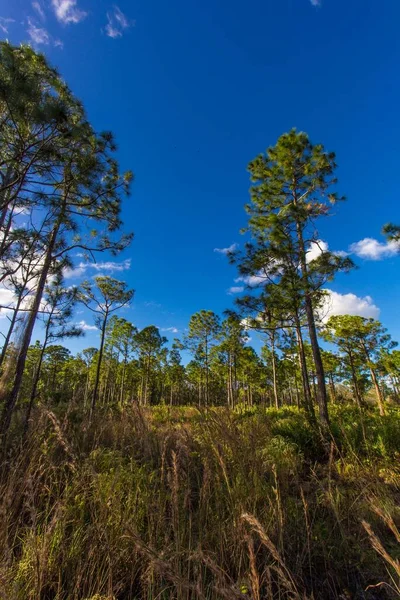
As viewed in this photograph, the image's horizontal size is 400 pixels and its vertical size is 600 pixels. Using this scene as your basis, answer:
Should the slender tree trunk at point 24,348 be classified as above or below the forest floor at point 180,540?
above

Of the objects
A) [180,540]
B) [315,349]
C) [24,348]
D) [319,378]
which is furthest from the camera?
[315,349]

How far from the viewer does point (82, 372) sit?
33.8 metres

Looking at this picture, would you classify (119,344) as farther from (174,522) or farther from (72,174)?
(174,522)

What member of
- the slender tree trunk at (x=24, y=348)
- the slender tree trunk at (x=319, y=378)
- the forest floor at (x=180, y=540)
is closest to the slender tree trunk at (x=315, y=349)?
the slender tree trunk at (x=319, y=378)

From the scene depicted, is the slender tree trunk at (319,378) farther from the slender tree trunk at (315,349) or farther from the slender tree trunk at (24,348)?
the slender tree trunk at (24,348)

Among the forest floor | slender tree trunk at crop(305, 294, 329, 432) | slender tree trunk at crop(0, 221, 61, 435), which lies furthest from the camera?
slender tree trunk at crop(305, 294, 329, 432)

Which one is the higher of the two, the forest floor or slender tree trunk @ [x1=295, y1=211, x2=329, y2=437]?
slender tree trunk @ [x1=295, y1=211, x2=329, y2=437]

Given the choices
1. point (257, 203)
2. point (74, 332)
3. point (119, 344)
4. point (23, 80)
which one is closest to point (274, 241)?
point (257, 203)

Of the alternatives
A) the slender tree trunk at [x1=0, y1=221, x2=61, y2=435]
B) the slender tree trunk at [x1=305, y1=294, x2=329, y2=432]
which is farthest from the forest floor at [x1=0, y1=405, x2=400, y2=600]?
the slender tree trunk at [x1=305, y1=294, x2=329, y2=432]

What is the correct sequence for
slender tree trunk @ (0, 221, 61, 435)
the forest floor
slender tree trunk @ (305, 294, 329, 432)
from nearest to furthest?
the forest floor, slender tree trunk @ (0, 221, 61, 435), slender tree trunk @ (305, 294, 329, 432)

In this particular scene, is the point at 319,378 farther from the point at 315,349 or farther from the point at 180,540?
the point at 180,540

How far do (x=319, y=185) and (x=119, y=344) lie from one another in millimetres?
20224

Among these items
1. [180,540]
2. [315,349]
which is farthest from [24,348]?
[315,349]

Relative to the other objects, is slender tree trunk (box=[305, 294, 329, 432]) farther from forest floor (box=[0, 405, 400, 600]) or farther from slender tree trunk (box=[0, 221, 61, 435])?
slender tree trunk (box=[0, 221, 61, 435])
